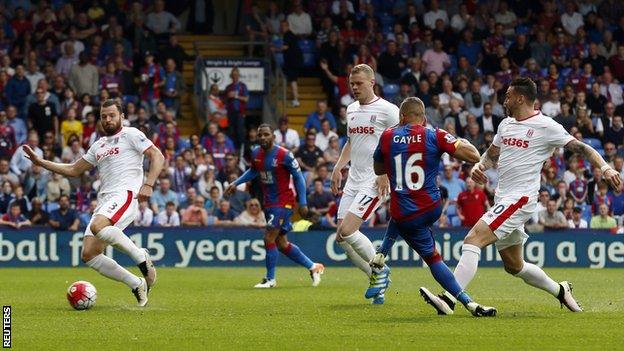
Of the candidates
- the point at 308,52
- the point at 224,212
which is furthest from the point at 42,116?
the point at 308,52

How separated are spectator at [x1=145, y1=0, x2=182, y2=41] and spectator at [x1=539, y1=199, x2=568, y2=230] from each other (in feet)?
36.0

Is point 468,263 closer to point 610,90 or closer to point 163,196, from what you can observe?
point 163,196

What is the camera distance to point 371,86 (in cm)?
1560

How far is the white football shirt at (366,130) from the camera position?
15.6m

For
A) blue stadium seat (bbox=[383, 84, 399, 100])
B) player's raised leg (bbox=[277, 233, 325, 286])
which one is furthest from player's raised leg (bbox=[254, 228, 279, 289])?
blue stadium seat (bbox=[383, 84, 399, 100])

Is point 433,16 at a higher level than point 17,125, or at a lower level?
higher

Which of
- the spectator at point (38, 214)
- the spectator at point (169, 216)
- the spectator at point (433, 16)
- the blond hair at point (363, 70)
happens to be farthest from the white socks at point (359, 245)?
the spectator at point (433, 16)

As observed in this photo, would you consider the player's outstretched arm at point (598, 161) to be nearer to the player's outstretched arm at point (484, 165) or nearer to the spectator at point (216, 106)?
the player's outstretched arm at point (484, 165)

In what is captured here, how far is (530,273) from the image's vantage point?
13.7m

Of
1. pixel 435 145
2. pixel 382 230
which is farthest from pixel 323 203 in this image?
pixel 435 145

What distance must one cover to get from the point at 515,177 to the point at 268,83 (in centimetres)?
1976

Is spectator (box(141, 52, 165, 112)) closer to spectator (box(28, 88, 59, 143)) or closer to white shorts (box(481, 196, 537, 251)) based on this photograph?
spectator (box(28, 88, 59, 143))

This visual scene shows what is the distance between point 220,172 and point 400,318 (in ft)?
51.7

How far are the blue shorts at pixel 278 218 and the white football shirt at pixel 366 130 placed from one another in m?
3.89
